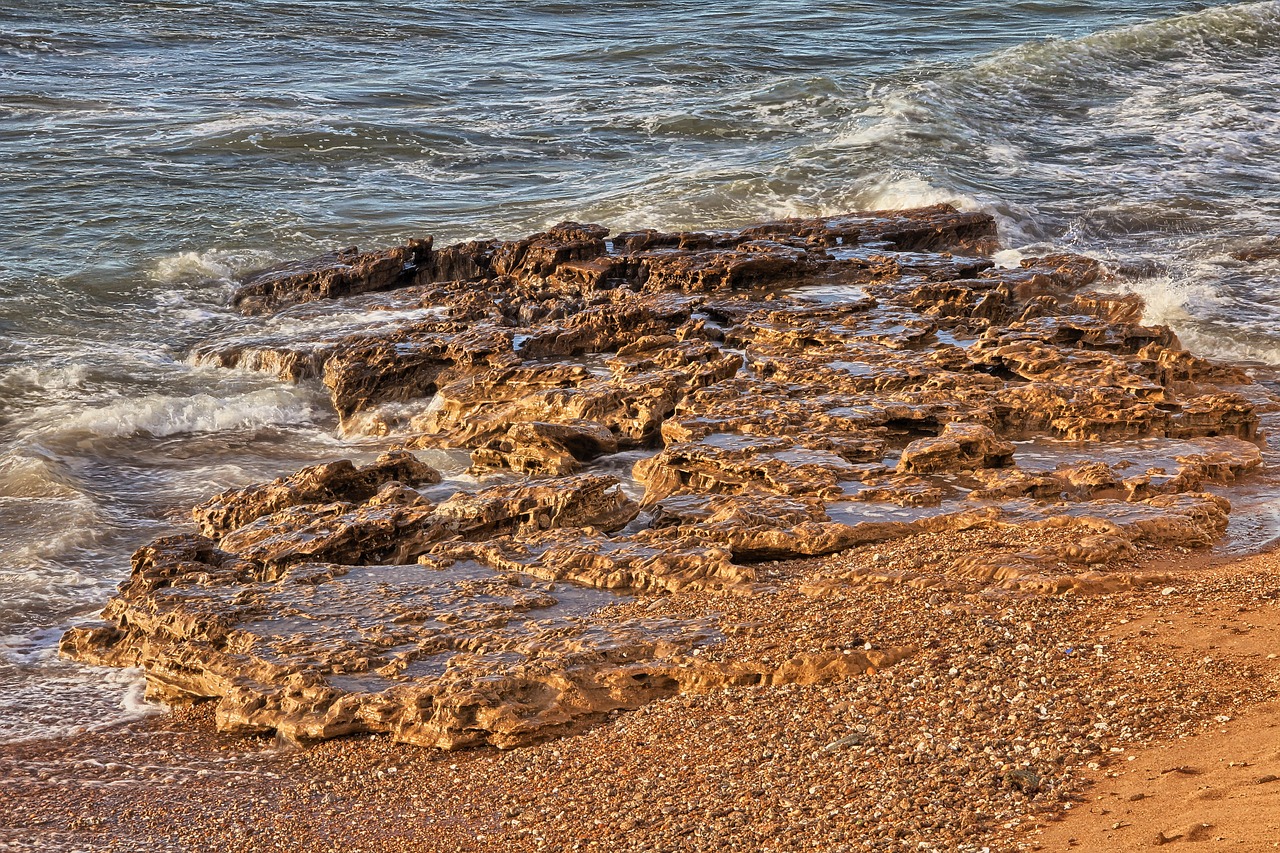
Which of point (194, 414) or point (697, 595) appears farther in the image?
point (194, 414)

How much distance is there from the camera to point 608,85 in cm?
2273

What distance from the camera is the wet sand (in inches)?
185

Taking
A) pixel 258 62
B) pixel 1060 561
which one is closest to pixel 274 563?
pixel 1060 561

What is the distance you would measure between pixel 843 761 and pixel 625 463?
4.35m

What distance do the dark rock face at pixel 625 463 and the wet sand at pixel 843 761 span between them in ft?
0.71

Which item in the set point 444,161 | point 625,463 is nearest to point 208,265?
point 444,161

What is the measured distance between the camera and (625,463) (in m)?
9.31

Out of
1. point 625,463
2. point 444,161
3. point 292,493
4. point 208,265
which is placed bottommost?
point 625,463

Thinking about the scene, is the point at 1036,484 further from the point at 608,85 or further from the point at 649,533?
the point at 608,85

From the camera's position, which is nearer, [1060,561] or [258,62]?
[1060,561]

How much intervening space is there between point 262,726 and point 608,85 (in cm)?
1814

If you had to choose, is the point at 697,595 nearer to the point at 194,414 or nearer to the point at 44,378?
the point at 194,414

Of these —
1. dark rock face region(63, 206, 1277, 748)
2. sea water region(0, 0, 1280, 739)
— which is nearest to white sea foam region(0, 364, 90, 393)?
sea water region(0, 0, 1280, 739)

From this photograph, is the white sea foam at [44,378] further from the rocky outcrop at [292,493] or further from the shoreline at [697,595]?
the rocky outcrop at [292,493]
